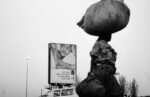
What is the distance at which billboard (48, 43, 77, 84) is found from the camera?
16688mm

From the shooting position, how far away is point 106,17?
291 centimetres

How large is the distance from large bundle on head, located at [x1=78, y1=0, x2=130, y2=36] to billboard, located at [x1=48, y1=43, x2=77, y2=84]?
13516 millimetres

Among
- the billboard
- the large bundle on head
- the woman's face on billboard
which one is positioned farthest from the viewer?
the woman's face on billboard

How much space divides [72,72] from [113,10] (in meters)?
15.2

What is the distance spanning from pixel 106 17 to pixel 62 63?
1462cm

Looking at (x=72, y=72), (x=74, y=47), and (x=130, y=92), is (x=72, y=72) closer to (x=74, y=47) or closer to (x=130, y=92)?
(x=74, y=47)

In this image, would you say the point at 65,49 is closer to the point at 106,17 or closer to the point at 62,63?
the point at 62,63

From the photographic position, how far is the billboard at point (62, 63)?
54.7ft

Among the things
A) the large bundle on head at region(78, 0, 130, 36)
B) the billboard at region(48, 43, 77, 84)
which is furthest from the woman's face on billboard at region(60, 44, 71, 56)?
the large bundle on head at region(78, 0, 130, 36)

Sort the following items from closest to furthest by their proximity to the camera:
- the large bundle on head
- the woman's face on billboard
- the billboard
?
1. the large bundle on head
2. the billboard
3. the woman's face on billboard

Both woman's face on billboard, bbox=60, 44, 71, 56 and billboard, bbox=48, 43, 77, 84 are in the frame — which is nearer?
billboard, bbox=48, 43, 77, 84

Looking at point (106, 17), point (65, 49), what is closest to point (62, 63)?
point (65, 49)

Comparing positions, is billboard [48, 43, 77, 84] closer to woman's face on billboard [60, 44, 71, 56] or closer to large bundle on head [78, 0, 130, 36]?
woman's face on billboard [60, 44, 71, 56]

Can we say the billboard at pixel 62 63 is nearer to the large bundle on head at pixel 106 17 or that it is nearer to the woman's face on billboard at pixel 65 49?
the woman's face on billboard at pixel 65 49
